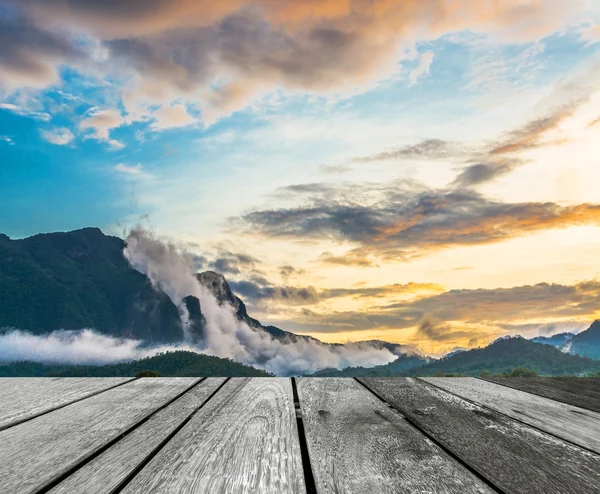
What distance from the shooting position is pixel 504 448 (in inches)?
58.1

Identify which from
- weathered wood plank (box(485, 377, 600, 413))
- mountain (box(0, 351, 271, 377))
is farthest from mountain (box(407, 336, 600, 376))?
weathered wood plank (box(485, 377, 600, 413))

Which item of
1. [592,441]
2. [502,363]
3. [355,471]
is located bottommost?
[502,363]

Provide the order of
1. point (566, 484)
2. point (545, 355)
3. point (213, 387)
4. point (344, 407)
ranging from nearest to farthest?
point (566, 484), point (344, 407), point (213, 387), point (545, 355)

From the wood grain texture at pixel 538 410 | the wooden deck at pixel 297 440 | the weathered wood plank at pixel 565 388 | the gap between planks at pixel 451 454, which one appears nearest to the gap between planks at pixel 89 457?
the wooden deck at pixel 297 440

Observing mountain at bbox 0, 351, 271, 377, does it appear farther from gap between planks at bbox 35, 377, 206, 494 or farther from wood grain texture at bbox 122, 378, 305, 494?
wood grain texture at bbox 122, 378, 305, 494

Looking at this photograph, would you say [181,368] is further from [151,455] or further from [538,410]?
[151,455]

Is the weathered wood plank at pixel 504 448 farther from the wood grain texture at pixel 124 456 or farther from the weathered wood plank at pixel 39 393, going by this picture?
the weathered wood plank at pixel 39 393

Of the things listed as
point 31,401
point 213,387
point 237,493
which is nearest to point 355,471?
point 237,493

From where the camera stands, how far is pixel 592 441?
1622 mm

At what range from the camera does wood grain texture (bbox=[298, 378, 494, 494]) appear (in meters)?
1.13

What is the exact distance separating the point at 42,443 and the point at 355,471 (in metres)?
1.11

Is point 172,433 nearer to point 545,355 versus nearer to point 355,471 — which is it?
point 355,471

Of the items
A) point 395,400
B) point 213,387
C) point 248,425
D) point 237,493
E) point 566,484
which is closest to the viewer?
point 237,493

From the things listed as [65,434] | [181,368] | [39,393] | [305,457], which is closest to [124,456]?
[65,434]
